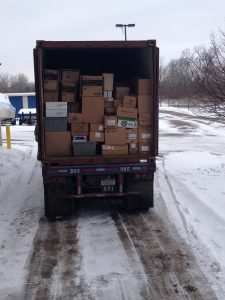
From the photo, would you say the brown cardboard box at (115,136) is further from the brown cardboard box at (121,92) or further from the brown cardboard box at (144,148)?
the brown cardboard box at (121,92)

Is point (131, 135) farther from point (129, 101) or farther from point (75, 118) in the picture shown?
point (75, 118)

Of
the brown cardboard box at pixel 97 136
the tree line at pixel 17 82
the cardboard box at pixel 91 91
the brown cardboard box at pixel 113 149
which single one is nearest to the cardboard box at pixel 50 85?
the cardboard box at pixel 91 91

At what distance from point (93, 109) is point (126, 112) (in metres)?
0.64

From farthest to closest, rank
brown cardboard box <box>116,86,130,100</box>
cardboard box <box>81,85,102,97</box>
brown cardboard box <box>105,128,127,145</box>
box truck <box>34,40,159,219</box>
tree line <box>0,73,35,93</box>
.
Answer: tree line <box>0,73,35,93</box>
brown cardboard box <box>116,86,130,100</box>
brown cardboard box <box>105,128,127,145</box>
cardboard box <box>81,85,102,97</box>
box truck <box>34,40,159,219</box>

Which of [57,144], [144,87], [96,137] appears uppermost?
[144,87]

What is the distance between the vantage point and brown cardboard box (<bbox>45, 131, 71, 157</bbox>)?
8250 mm

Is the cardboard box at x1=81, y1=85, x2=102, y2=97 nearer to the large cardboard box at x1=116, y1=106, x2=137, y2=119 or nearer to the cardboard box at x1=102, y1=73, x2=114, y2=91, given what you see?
the cardboard box at x1=102, y1=73, x2=114, y2=91

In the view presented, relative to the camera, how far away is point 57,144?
8.30m

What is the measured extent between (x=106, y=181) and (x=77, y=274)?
303 cm

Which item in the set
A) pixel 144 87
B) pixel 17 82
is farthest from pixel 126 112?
pixel 17 82

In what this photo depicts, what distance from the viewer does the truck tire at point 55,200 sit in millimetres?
8164

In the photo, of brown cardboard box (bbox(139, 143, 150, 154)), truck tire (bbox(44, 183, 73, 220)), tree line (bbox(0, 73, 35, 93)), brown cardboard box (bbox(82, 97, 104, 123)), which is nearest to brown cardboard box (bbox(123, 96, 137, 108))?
brown cardboard box (bbox(82, 97, 104, 123))

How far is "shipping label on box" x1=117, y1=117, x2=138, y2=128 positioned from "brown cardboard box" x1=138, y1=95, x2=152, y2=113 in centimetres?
23

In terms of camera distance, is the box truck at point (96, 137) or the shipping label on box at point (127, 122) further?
the shipping label on box at point (127, 122)
